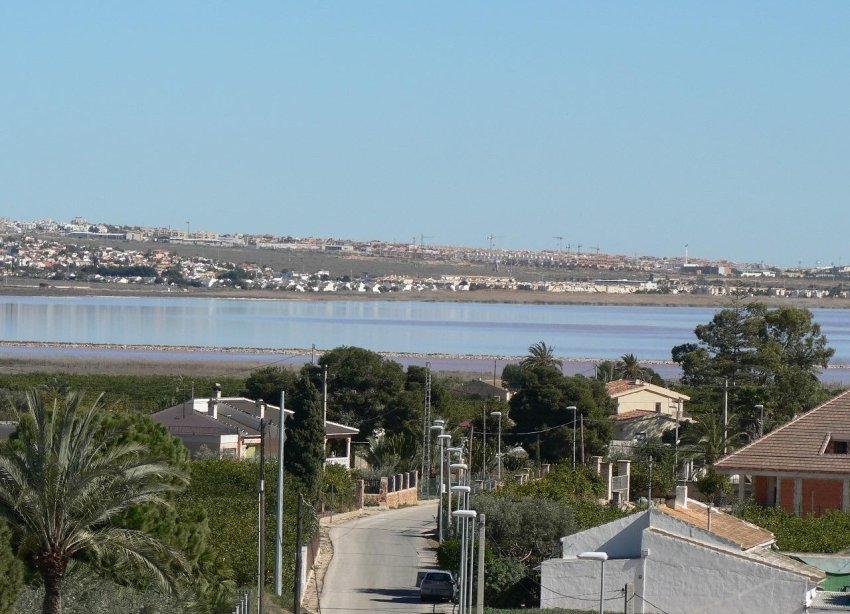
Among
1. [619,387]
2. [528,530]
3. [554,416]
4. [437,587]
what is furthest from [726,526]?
[619,387]

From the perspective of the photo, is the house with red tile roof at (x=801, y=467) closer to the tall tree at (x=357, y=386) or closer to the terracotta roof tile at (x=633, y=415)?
the tall tree at (x=357, y=386)

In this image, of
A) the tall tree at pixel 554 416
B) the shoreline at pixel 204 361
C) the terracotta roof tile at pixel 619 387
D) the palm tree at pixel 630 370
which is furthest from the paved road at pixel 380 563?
the shoreline at pixel 204 361

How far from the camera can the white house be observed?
27.8 meters

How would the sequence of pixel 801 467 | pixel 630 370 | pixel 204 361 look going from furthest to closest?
1. pixel 204 361
2. pixel 630 370
3. pixel 801 467

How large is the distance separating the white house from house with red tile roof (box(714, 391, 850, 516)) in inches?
344

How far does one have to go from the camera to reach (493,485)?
163 feet

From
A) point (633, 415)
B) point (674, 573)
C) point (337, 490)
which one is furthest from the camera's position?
point (633, 415)

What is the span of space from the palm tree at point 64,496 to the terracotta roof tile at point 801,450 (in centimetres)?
1989

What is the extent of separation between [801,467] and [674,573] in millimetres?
11274

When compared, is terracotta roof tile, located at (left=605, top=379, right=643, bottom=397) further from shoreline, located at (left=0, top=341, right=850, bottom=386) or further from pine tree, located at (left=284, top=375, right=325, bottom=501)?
pine tree, located at (left=284, top=375, right=325, bottom=501)

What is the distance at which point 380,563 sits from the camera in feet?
120

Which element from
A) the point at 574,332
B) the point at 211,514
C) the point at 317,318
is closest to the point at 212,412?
the point at 211,514

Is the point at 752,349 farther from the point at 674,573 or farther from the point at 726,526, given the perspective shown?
the point at 674,573

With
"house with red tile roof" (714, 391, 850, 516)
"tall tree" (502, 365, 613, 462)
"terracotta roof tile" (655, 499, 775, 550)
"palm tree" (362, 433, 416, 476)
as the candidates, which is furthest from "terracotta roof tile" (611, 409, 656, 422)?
"terracotta roof tile" (655, 499, 775, 550)
